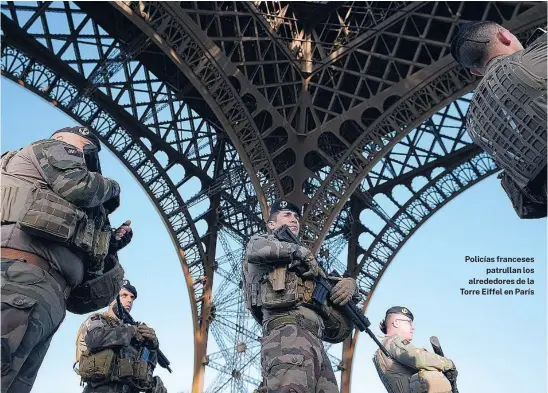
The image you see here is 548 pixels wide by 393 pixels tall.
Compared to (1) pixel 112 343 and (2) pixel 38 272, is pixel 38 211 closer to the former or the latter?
(2) pixel 38 272

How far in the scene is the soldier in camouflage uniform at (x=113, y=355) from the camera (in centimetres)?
620

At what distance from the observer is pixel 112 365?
6246mm

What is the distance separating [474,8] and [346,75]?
3574 mm

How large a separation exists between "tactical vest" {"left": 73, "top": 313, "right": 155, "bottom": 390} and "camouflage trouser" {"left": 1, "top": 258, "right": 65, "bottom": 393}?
2048 mm

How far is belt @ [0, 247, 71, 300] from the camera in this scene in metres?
4.04

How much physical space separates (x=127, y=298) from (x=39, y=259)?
341cm

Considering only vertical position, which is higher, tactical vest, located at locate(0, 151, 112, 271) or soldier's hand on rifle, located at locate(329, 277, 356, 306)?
soldier's hand on rifle, located at locate(329, 277, 356, 306)

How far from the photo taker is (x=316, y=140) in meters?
18.1

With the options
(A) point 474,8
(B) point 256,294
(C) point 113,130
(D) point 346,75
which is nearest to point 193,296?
(C) point 113,130

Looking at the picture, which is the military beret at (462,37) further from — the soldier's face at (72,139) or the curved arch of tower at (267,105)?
the curved arch of tower at (267,105)

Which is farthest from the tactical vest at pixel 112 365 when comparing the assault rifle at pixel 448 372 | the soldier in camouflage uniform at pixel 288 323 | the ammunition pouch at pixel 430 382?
the assault rifle at pixel 448 372

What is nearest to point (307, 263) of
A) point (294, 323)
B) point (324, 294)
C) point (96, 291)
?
point (324, 294)

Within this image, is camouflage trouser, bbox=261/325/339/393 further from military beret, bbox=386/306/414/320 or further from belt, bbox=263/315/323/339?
military beret, bbox=386/306/414/320

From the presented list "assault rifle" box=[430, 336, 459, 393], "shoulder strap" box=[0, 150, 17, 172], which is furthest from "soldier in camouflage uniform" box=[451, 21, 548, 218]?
"assault rifle" box=[430, 336, 459, 393]
